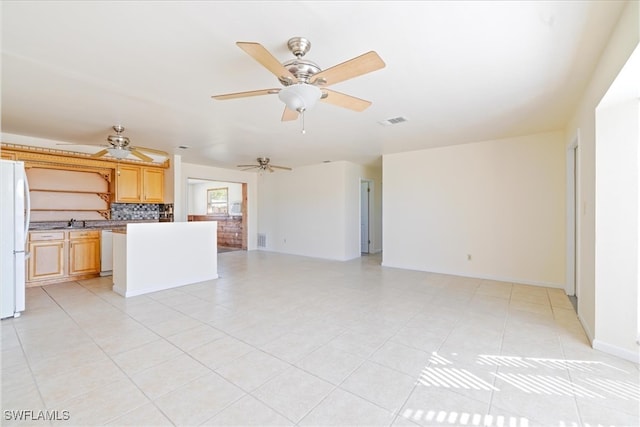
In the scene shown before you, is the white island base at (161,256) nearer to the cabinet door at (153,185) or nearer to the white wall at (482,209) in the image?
the cabinet door at (153,185)

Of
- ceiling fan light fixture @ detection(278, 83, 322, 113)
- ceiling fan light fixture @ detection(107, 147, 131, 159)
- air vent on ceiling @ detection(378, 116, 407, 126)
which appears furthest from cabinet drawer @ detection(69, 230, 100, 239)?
air vent on ceiling @ detection(378, 116, 407, 126)

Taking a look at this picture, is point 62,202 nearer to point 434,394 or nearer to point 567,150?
point 434,394

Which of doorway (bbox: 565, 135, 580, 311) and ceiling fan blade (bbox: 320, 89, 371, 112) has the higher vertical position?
ceiling fan blade (bbox: 320, 89, 371, 112)

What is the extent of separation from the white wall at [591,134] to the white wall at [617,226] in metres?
0.09

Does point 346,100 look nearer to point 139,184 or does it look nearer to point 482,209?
point 482,209

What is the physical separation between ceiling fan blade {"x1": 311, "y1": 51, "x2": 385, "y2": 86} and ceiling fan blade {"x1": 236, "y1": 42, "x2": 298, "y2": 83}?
194mm

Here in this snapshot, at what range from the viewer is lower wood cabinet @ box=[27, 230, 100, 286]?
4.34 meters

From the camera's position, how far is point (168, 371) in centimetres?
202

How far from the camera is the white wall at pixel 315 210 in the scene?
262 inches

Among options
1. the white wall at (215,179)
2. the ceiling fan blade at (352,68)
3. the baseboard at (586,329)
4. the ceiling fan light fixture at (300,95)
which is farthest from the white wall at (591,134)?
the white wall at (215,179)

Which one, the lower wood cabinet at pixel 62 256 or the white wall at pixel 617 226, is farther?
the lower wood cabinet at pixel 62 256

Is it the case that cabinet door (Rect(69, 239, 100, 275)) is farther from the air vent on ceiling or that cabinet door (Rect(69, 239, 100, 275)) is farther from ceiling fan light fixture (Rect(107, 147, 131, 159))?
the air vent on ceiling

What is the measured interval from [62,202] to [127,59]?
14.4 ft

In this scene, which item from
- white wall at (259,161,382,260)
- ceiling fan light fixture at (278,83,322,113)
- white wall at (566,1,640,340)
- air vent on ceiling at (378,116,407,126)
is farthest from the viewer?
white wall at (259,161,382,260)
